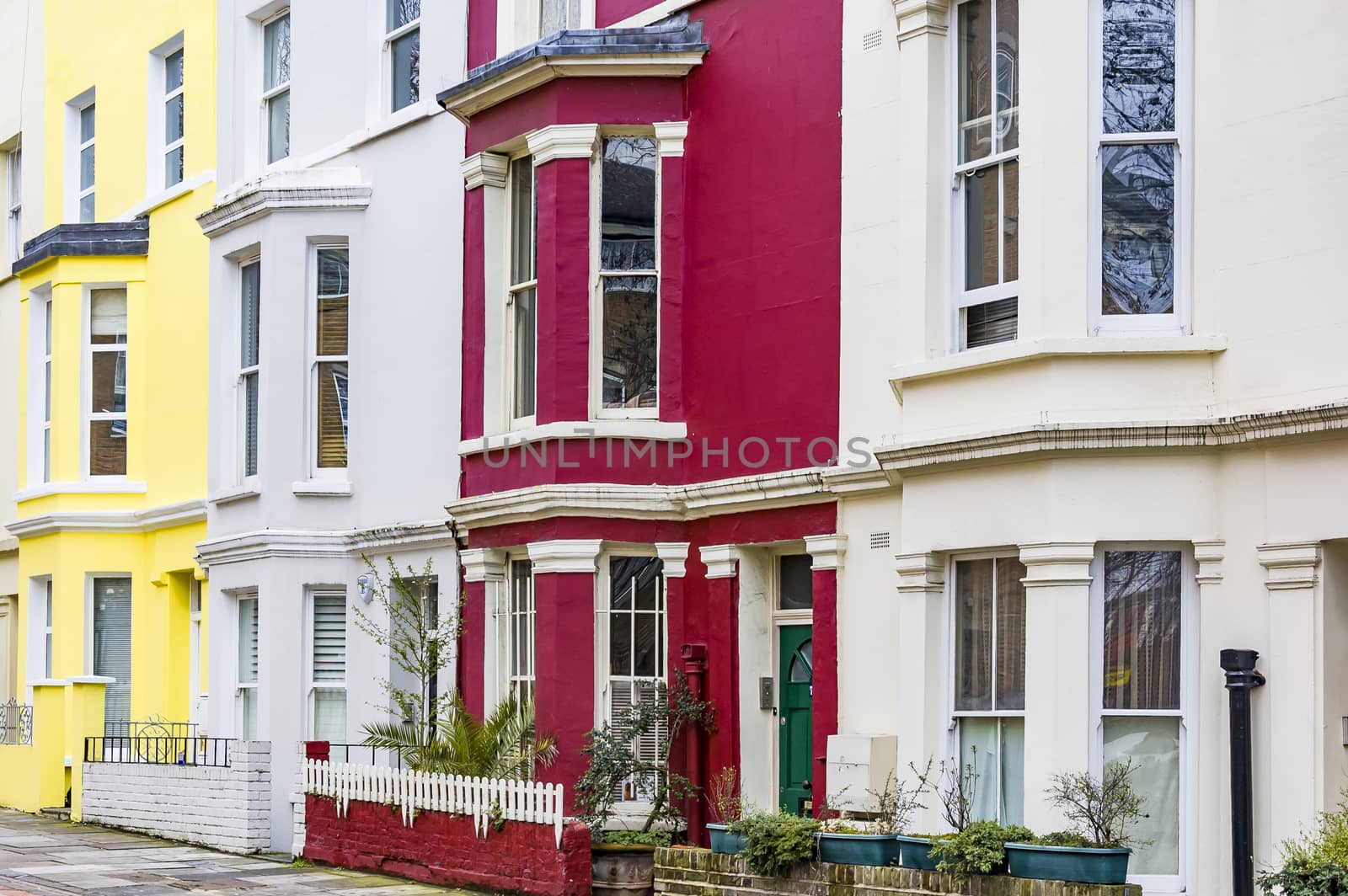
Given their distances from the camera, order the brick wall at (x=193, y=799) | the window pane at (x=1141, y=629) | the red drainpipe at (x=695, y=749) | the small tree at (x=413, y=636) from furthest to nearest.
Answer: the brick wall at (x=193, y=799) < the small tree at (x=413, y=636) < the red drainpipe at (x=695, y=749) < the window pane at (x=1141, y=629)

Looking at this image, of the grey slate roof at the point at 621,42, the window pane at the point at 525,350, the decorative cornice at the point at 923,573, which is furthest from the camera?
the window pane at the point at 525,350

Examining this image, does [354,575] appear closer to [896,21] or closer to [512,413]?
[512,413]

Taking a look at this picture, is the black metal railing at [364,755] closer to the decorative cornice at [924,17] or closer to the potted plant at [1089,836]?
the potted plant at [1089,836]

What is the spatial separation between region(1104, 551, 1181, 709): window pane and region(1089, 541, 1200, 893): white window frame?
0.05 metres

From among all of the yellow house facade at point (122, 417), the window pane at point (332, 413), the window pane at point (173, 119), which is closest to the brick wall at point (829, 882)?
the window pane at point (332, 413)

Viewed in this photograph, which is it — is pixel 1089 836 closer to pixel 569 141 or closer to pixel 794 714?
pixel 794 714

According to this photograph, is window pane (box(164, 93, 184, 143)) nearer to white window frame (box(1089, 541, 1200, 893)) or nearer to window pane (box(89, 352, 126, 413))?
window pane (box(89, 352, 126, 413))

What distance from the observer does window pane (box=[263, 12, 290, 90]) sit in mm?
21719

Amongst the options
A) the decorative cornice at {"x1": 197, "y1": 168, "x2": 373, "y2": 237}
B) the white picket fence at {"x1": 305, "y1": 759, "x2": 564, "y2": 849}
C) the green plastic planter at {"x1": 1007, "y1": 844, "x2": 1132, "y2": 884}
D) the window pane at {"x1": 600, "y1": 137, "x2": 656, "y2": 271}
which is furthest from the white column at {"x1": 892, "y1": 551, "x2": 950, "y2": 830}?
the decorative cornice at {"x1": 197, "y1": 168, "x2": 373, "y2": 237}

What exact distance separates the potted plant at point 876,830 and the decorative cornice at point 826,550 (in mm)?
1797

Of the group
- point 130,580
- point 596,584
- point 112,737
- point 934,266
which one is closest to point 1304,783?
point 934,266

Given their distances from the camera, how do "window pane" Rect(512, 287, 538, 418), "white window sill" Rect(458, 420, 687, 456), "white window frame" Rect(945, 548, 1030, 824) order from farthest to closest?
"window pane" Rect(512, 287, 538, 418)
"white window sill" Rect(458, 420, 687, 456)
"white window frame" Rect(945, 548, 1030, 824)

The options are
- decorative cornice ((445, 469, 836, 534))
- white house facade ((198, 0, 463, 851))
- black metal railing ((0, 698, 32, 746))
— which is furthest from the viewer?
black metal railing ((0, 698, 32, 746))

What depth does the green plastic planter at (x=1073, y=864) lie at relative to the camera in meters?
11.1
